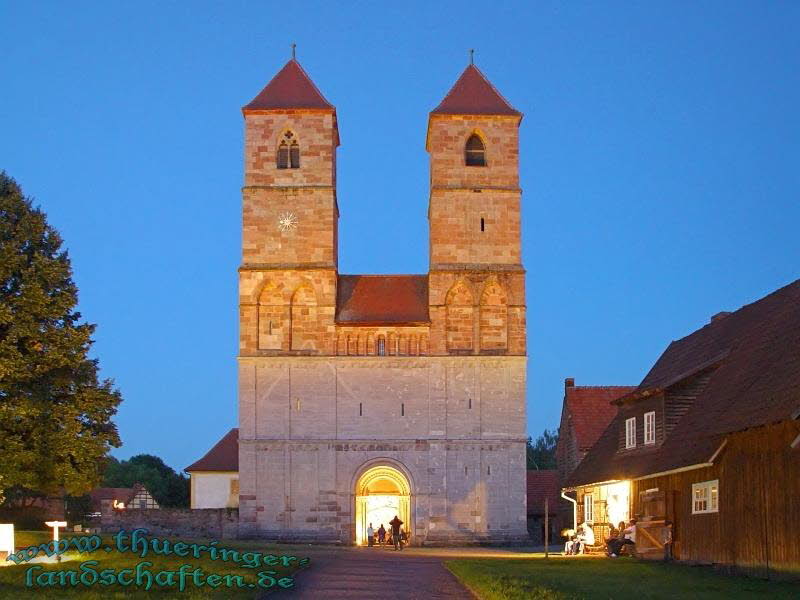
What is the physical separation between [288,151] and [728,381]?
3104 cm

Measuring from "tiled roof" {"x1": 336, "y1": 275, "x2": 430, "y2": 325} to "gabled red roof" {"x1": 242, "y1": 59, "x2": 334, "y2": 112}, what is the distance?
8589 millimetres

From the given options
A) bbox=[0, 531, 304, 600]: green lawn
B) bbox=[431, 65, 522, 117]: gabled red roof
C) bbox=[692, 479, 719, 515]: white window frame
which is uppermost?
bbox=[431, 65, 522, 117]: gabled red roof

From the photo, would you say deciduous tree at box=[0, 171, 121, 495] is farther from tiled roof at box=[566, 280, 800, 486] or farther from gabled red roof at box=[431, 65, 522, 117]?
gabled red roof at box=[431, 65, 522, 117]

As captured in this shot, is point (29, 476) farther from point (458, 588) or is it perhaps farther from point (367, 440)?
point (367, 440)

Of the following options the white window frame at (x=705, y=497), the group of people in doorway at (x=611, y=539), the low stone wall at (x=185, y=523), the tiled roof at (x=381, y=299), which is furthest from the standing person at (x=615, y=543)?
the low stone wall at (x=185, y=523)

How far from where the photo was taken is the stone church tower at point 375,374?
54.4 m

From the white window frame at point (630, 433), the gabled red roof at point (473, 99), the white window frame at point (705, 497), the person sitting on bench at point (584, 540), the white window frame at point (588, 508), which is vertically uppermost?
the gabled red roof at point (473, 99)

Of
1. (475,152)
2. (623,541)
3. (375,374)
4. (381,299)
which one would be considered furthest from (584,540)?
(475,152)

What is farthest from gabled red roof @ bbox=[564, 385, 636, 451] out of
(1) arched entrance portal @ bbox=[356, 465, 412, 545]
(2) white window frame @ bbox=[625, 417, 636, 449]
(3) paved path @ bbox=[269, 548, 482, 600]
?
(3) paved path @ bbox=[269, 548, 482, 600]

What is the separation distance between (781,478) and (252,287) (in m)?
34.8

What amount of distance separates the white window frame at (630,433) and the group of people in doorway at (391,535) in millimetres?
12423

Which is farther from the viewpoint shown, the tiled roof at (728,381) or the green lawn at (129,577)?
the tiled roof at (728,381)

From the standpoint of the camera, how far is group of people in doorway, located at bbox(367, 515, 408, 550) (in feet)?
155

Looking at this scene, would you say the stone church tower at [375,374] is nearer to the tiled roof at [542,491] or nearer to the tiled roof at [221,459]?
the tiled roof at [542,491]
